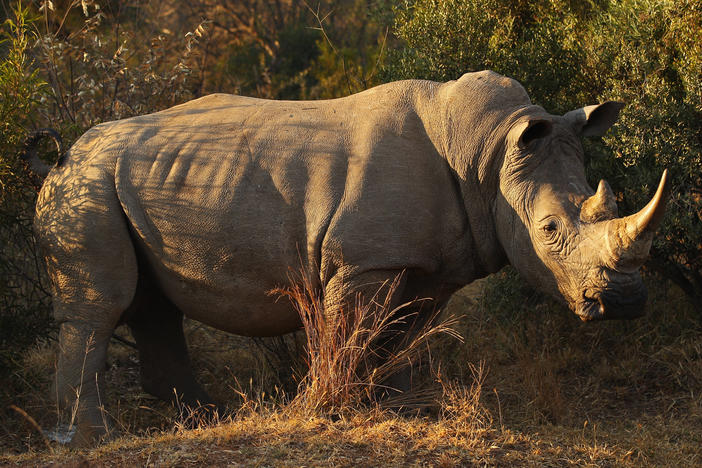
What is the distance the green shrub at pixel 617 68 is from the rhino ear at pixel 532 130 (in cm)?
129

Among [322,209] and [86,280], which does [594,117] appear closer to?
[322,209]

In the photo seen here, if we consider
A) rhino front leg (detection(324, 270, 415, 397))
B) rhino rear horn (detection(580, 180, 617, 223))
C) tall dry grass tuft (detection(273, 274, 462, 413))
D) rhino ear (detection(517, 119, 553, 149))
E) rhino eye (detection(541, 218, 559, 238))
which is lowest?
tall dry grass tuft (detection(273, 274, 462, 413))

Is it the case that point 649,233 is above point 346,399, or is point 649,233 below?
above

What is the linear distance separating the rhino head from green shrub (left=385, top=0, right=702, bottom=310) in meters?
1.16

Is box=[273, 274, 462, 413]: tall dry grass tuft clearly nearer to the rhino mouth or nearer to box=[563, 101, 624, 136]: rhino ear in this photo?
the rhino mouth

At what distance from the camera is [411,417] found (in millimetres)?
4734

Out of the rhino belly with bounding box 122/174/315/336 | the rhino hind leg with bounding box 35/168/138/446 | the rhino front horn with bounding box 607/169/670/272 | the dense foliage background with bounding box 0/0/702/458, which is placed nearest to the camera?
the rhino front horn with bounding box 607/169/670/272

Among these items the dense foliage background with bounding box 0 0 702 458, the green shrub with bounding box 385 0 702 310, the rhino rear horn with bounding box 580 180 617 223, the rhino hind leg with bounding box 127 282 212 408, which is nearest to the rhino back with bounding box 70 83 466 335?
the rhino hind leg with bounding box 127 282 212 408

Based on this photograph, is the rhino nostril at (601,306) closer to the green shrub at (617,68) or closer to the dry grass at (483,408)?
the dry grass at (483,408)

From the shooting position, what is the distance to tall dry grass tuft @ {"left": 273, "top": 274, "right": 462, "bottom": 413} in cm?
452

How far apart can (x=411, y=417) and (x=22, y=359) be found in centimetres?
292

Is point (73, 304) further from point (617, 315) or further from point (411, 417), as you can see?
point (617, 315)

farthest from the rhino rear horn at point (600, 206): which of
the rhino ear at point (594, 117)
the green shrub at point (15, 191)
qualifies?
the green shrub at point (15, 191)

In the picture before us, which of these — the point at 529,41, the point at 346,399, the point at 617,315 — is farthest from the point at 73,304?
the point at 529,41
